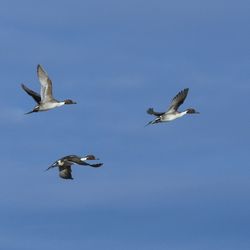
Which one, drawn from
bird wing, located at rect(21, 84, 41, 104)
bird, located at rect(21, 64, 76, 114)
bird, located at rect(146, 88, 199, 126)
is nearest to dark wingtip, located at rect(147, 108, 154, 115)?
bird, located at rect(146, 88, 199, 126)

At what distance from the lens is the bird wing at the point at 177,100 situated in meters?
79.3

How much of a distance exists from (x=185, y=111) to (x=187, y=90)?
3.65 m

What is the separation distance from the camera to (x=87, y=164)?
261ft

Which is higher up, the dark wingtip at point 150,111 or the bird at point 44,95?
the bird at point 44,95

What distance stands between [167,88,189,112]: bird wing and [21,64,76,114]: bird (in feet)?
27.6

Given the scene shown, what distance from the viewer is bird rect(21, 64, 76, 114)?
3086 inches

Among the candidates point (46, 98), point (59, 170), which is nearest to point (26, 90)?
point (46, 98)

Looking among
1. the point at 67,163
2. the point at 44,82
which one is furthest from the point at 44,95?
the point at 67,163

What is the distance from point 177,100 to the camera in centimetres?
8000

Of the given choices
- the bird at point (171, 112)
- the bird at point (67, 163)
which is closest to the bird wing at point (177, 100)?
the bird at point (171, 112)

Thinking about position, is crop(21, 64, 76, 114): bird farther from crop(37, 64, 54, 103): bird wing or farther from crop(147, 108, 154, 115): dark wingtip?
crop(147, 108, 154, 115): dark wingtip

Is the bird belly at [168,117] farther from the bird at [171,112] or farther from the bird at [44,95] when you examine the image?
the bird at [44,95]

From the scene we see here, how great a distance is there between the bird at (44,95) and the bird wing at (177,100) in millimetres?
8412

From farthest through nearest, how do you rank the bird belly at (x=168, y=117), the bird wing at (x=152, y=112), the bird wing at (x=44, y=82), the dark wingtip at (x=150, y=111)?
the bird belly at (x=168, y=117) < the bird wing at (x=152, y=112) < the dark wingtip at (x=150, y=111) < the bird wing at (x=44, y=82)
